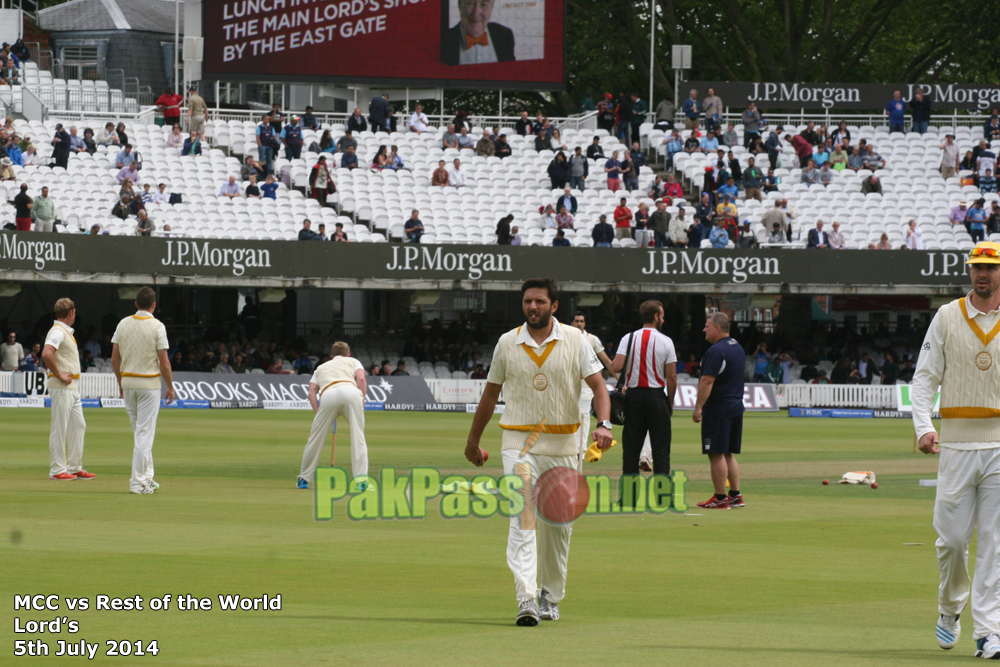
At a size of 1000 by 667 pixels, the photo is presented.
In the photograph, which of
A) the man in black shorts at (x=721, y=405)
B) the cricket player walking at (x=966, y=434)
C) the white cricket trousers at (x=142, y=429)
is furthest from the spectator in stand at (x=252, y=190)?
the cricket player walking at (x=966, y=434)

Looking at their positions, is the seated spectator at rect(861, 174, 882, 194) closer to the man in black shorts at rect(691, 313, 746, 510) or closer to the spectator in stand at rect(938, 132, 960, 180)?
the spectator in stand at rect(938, 132, 960, 180)

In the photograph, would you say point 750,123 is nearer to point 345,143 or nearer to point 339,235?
point 345,143

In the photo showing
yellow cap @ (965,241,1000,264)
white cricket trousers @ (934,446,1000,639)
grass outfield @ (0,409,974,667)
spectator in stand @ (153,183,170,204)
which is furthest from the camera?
spectator in stand @ (153,183,170,204)

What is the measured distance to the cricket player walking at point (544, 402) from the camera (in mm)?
8219

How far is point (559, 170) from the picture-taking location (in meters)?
40.7

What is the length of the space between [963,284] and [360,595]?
31.3 meters

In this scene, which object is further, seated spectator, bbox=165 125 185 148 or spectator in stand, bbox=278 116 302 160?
seated spectator, bbox=165 125 185 148

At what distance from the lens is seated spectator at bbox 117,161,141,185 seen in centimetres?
3781

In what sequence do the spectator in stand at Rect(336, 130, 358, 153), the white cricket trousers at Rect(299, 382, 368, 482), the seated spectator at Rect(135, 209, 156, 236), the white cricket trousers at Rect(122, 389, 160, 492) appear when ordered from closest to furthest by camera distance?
the white cricket trousers at Rect(122, 389, 160, 492) → the white cricket trousers at Rect(299, 382, 368, 482) → the seated spectator at Rect(135, 209, 156, 236) → the spectator in stand at Rect(336, 130, 358, 153)

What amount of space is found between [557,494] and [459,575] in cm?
176

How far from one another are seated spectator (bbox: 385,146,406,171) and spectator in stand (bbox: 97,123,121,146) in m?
7.74

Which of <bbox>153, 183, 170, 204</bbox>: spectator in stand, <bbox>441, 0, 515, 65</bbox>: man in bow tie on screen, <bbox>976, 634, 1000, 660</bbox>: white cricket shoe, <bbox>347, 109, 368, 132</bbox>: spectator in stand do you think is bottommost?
<bbox>976, 634, 1000, 660</bbox>: white cricket shoe

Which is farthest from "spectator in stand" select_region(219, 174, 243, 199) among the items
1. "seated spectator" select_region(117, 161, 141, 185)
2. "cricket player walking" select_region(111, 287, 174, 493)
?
"cricket player walking" select_region(111, 287, 174, 493)

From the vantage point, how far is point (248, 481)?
16438 millimetres
